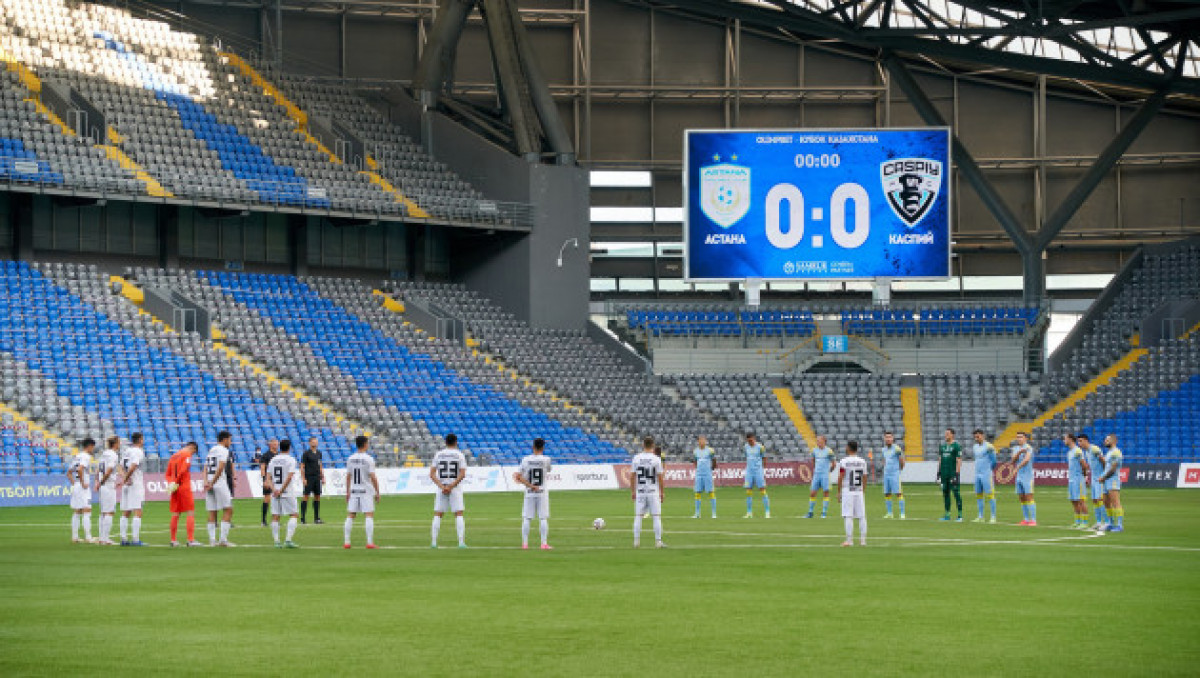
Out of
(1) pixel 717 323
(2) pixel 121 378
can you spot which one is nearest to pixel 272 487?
(2) pixel 121 378

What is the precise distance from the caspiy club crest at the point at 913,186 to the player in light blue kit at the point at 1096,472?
29.8 metres

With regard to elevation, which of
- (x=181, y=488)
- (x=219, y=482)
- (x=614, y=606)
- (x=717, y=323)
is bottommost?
(x=614, y=606)

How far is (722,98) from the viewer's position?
76625mm

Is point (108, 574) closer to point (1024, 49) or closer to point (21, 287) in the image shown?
point (21, 287)

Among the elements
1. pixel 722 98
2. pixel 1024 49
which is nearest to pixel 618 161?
pixel 722 98

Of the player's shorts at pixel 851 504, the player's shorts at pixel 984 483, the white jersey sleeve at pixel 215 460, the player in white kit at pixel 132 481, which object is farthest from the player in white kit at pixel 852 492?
the player in white kit at pixel 132 481

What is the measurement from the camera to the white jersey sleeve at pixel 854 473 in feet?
92.9

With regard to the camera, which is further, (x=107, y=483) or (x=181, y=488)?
(x=107, y=483)

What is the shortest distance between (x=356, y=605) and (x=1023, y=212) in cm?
6292

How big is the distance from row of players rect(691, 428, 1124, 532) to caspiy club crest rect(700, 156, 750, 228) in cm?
2173

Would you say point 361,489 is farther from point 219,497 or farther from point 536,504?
point 536,504

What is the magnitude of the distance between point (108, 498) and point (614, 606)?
44.9 feet

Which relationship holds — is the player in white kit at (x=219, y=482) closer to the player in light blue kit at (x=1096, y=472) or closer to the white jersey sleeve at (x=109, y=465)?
the white jersey sleeve at (x=109, y=465)

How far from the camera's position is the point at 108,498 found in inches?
1160
